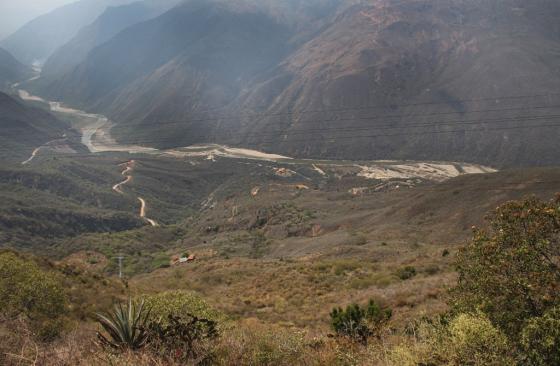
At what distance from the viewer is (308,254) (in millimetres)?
47312

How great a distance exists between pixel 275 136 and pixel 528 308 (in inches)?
7394

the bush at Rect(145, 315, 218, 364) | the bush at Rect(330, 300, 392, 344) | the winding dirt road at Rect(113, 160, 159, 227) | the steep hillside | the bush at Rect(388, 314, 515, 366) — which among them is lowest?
the winding dirt road at Rect(113, 160, 159, 227)

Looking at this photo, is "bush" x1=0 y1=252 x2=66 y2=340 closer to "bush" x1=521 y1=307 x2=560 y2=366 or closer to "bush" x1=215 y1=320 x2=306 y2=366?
"bush" x1=215 y1=320 x2=306 y2=366

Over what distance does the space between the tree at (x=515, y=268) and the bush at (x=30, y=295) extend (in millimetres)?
12303

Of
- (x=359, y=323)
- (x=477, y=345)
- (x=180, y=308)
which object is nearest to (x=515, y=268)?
(x=477, y=345)

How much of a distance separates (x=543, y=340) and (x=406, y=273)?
21.2 m

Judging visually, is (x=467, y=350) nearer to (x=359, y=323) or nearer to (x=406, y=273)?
(x=359, y=323)

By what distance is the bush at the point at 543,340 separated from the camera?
7.42 metres

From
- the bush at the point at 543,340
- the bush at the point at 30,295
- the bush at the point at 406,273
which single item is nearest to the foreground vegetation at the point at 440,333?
the bush at the point at 543,340

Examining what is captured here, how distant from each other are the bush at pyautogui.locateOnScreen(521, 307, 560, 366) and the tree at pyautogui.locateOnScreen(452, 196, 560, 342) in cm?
54

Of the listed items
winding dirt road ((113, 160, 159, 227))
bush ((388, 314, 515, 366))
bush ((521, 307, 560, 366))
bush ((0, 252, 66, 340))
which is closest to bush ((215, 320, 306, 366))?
bush ((388, 314, 515, 366))

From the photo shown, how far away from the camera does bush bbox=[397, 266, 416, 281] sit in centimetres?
2784

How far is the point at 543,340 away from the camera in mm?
7520

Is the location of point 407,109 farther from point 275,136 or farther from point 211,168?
point 211,168
